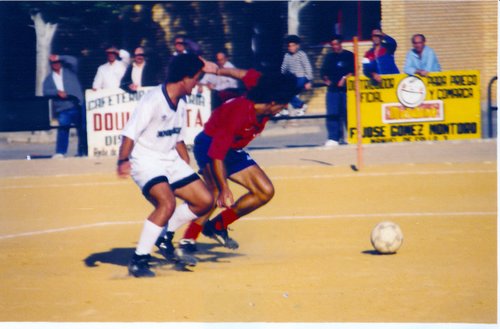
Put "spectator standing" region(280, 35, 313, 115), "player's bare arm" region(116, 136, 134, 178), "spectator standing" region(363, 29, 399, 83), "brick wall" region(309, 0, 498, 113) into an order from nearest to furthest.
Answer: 1. "player's bare arm" region(116, 136, 134, 178)
2. "spectator standing" region(363, 29, 399, 83)
3. "spectator standing" region(280, 35, 313, 115)
4. "brick wall" region(309, 0, 498, 113)

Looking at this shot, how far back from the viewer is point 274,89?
9891 mm

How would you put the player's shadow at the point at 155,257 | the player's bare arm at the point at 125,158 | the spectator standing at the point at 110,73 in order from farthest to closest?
the spectator standing at the point at 110,73 < the player's shadow at the point at 155,257 < the player's bare arm at the point at 125,158

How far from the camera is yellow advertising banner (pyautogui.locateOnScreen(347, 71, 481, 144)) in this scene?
717 inches

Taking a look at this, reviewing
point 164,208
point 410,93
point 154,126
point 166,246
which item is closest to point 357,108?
point 410,93

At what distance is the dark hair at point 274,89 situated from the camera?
9.80 m

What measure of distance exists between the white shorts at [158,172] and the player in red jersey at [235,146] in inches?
10.6

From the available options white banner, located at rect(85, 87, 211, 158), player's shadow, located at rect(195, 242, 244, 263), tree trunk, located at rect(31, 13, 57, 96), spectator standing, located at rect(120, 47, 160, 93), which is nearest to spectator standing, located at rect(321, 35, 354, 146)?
white banner, located at rect(85, 87, 211, 158)

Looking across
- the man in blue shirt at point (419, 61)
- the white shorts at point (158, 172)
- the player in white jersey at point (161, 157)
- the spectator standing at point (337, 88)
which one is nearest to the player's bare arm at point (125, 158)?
the player in white jersey at point (161, 157)

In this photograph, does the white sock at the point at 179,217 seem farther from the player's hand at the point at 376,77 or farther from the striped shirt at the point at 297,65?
the striped shirt at the point at 297,65

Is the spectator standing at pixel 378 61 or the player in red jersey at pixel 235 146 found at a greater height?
the spectator standing at pixel 378 61

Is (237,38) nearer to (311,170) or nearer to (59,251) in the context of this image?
(311,170)

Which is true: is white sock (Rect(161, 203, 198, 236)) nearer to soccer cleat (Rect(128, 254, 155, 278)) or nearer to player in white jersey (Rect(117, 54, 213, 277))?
player in white jersey (Rect(117, 54, 213, 277))

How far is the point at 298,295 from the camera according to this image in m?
8.30

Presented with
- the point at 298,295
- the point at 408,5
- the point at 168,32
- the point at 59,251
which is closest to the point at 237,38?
the point at 168,32
